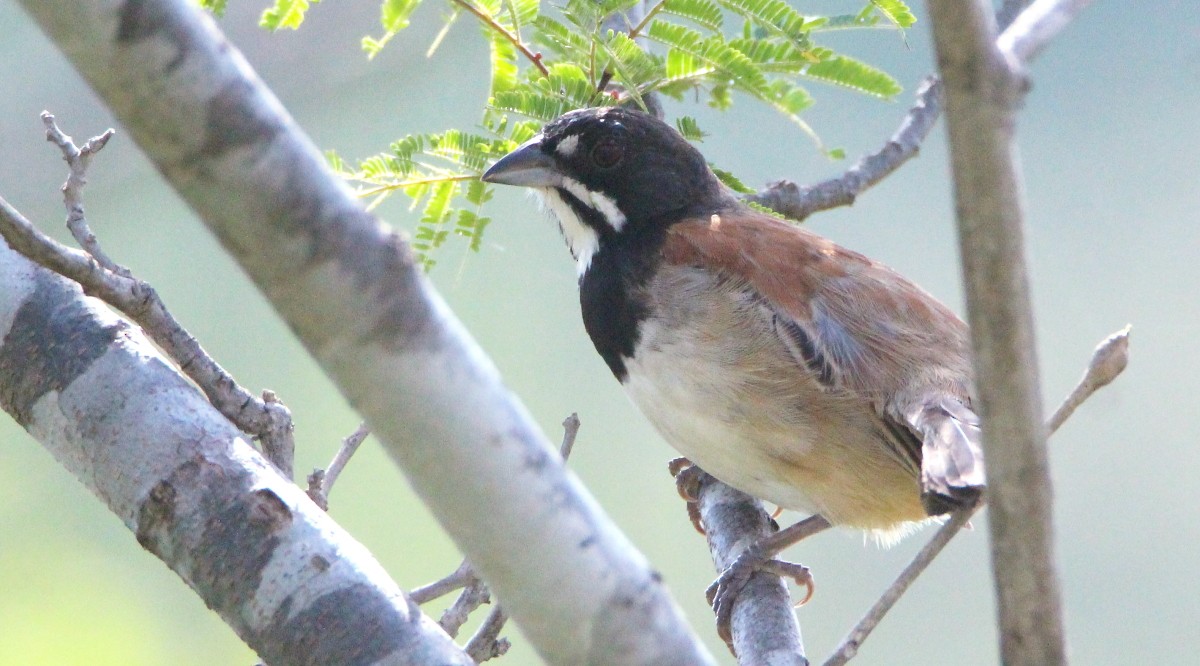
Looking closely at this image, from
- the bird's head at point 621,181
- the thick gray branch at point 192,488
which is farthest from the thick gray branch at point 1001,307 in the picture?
the bird's head at point 621,181

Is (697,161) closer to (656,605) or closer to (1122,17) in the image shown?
(656,605)

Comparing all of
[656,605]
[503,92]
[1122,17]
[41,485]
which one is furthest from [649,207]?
[1122,17]

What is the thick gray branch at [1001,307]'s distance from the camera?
136 centimetres

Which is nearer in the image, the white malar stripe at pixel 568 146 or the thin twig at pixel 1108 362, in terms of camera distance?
the thin twig at pixel 1108 362

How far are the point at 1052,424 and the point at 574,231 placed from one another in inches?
101

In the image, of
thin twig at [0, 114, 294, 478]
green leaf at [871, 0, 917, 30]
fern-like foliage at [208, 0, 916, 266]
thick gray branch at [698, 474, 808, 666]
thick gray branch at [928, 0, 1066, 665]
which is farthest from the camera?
fern-like foliage at [208, 0, 916, 266]

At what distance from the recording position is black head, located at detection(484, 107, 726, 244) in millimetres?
4098

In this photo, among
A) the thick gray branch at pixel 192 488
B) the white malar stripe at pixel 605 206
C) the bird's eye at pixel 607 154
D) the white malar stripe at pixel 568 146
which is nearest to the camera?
the thick gray branch at pixel 192 488

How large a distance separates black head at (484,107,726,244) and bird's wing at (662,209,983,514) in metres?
0.16

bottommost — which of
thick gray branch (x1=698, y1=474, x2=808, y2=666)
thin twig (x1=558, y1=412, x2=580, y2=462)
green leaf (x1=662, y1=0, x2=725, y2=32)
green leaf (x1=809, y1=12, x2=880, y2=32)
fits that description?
thick gray branch (x1=698, y1=474, x2=808, y2=666)

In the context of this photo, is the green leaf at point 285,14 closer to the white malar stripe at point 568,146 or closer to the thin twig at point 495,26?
the thin twig at point 495,26

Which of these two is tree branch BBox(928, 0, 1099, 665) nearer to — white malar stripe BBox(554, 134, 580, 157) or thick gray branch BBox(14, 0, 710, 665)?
thick gray branch BBox(14, 0, 710, 665)

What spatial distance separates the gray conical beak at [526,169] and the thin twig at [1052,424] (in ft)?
6.76

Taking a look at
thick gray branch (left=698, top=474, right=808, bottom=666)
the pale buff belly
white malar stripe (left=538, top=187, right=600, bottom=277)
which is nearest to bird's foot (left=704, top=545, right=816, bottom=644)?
thick gray branch (left=698, top=474, right=808, bottom=666)
